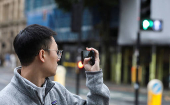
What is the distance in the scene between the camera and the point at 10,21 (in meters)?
41.0

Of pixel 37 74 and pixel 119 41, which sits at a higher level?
pixel 37 74

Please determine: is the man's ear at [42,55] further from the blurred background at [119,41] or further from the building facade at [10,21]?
the building facade at [10,21]

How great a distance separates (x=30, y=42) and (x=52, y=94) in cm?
46

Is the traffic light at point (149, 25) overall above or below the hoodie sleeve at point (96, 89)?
above

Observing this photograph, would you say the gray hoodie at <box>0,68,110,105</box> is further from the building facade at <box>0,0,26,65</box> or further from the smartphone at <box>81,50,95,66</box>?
the building facade at <box>0,0,26,65</box>

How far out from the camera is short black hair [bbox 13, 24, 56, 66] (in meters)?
1.77


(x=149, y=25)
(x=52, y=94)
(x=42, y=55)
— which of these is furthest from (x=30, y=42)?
(x=149, y=25)

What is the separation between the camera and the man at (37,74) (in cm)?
173

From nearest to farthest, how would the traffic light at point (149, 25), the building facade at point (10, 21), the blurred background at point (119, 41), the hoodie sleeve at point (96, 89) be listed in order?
the hoodie sleeve at point (96, 89)
the traffic light at point (149, 25)
the blurred background at point (119, 41)
the building facade at point (10, 21)

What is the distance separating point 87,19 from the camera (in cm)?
2234

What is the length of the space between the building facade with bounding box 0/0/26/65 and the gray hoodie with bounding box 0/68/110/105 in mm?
35566

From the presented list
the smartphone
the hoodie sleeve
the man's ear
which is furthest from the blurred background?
the man's ear

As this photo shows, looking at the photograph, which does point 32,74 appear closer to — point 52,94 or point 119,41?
point 52,94

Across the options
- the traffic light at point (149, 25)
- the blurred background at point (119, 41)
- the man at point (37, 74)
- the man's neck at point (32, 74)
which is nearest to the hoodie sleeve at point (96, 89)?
the man at point (37, 74)
